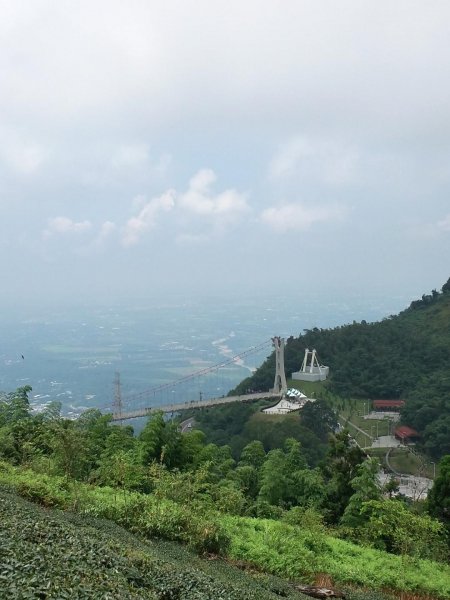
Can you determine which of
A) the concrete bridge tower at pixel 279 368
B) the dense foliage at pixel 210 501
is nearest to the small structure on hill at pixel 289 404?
the concrete bridge tower at pixel 279 368

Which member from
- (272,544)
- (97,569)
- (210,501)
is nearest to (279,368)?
(210,501)

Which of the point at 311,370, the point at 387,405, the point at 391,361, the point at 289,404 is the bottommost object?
the point at 387,405

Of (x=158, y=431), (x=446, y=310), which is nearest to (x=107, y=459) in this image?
(x=158, y=431)

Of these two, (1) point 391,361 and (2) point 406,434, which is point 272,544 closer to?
(2) point 406,434

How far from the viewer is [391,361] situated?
46.8 m

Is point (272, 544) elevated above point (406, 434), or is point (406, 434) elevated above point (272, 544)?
point (272, 544)

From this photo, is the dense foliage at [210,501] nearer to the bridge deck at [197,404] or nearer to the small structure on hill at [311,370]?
the bridge deck at [197,404]

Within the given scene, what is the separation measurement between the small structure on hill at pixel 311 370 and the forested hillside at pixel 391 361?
2.56 ft

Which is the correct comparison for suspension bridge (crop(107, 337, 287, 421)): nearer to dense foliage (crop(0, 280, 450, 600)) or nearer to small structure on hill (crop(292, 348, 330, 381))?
small structure on hill (crop(292, 348, 330, 381))

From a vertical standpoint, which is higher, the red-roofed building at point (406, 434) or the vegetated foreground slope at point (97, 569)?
the vegetated foreground slope at point (97, 569)

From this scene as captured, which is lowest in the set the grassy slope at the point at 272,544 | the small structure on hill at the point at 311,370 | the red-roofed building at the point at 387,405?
the red-roofed building at the point at 387,405

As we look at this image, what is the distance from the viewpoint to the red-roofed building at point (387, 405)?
43500 mm

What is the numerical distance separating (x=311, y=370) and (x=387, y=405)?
783cm

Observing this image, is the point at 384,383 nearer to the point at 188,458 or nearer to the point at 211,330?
the point at 188,458
